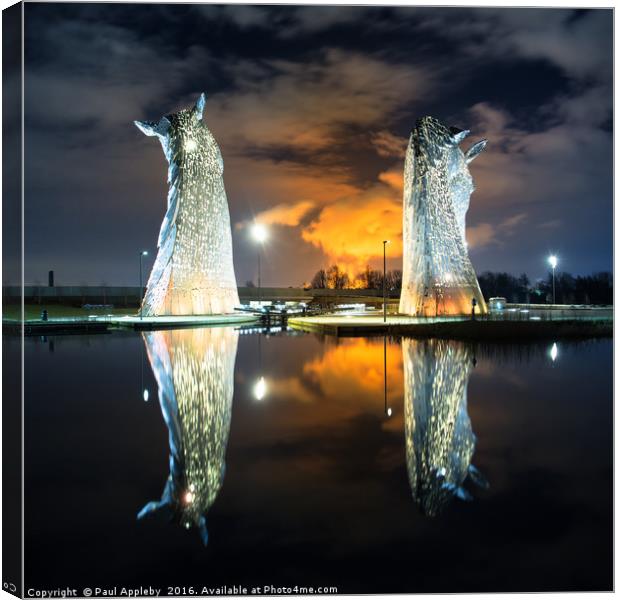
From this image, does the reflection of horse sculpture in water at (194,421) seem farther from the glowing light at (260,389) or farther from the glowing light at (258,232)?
the glowing light at (258,232)

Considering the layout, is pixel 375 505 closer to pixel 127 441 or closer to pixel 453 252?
pixel 127 441

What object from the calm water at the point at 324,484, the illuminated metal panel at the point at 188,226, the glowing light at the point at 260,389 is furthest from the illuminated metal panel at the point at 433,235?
the glowing light at the point at 260,389

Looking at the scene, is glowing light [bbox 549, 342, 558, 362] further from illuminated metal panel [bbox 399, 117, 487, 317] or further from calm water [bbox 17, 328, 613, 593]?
illuminated metal panel [bbox 399, 117, 487, 317]

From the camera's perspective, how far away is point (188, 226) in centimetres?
2492

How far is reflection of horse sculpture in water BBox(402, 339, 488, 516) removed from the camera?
5.16 m

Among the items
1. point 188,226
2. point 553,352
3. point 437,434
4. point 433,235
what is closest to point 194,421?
point 437,434

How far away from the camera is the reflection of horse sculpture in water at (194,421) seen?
490cm

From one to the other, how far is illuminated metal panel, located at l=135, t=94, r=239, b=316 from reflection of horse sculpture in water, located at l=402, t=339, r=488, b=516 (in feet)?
48.8

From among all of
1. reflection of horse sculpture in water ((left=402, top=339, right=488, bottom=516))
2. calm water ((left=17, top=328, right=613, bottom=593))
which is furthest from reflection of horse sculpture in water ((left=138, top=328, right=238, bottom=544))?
reflection of horse sculpture in water ((left=402, top=339, right=488, bottom=516))

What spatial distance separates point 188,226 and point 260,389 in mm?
16360

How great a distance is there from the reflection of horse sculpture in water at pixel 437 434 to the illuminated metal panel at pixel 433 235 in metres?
11.6

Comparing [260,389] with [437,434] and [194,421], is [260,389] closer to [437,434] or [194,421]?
[194,421]

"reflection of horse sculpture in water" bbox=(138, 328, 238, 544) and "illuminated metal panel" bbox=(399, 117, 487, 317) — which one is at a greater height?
"illuminated metal panel" bbox=(399, 117, 487, 317)

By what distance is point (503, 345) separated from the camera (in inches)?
628
